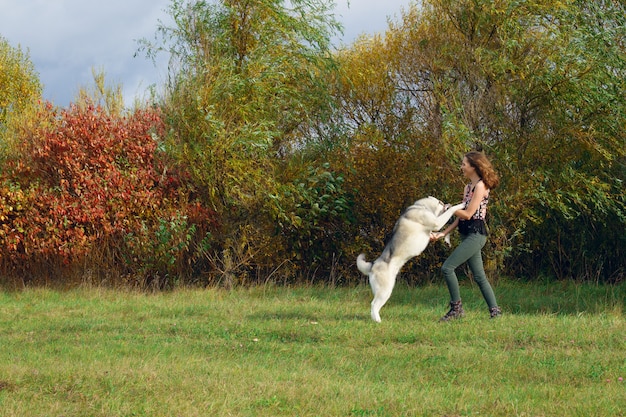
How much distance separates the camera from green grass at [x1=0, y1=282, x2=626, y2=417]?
649cm

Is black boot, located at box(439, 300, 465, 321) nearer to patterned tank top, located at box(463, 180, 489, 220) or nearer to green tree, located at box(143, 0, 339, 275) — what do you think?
patterned tank top, located at box(463, 180, 489, 220)

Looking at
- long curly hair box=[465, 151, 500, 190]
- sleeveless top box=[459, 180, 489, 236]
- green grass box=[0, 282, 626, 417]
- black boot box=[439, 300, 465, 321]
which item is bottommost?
green grass box=[0, 282, 626, 417]

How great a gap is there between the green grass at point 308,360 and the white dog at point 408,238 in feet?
1.82

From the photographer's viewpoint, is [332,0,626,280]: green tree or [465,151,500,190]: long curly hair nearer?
[465,151,500,190]: long curly hair

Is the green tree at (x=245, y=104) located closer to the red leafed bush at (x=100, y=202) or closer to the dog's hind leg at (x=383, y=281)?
the red leafed bush at (x=100, y=202)

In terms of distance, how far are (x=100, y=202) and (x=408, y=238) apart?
8.62 metres

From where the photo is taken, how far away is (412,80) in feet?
56.5

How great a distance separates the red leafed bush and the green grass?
3.06 m

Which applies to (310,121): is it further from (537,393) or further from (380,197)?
(537,393)

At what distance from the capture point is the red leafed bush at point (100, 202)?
16.3 meters

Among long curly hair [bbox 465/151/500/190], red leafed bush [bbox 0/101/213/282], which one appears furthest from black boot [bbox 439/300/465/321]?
red leafed bush [bbox 0/101/213/282]

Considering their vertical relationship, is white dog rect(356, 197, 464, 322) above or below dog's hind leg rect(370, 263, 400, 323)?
above

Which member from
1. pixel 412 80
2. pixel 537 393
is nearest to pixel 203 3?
pixel 412 80

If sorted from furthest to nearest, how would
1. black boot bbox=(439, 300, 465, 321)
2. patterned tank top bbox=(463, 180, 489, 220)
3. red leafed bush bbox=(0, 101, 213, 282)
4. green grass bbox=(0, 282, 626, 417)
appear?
1. red leafed bush bbox=(0, 101, 213, 282)
2. black boot bbox=(439, 300, 465, 321)
3. patterned tank top bbox=(463, 180, 489, 220)
4. green grass bbox=(0, 282, 626, 417)
